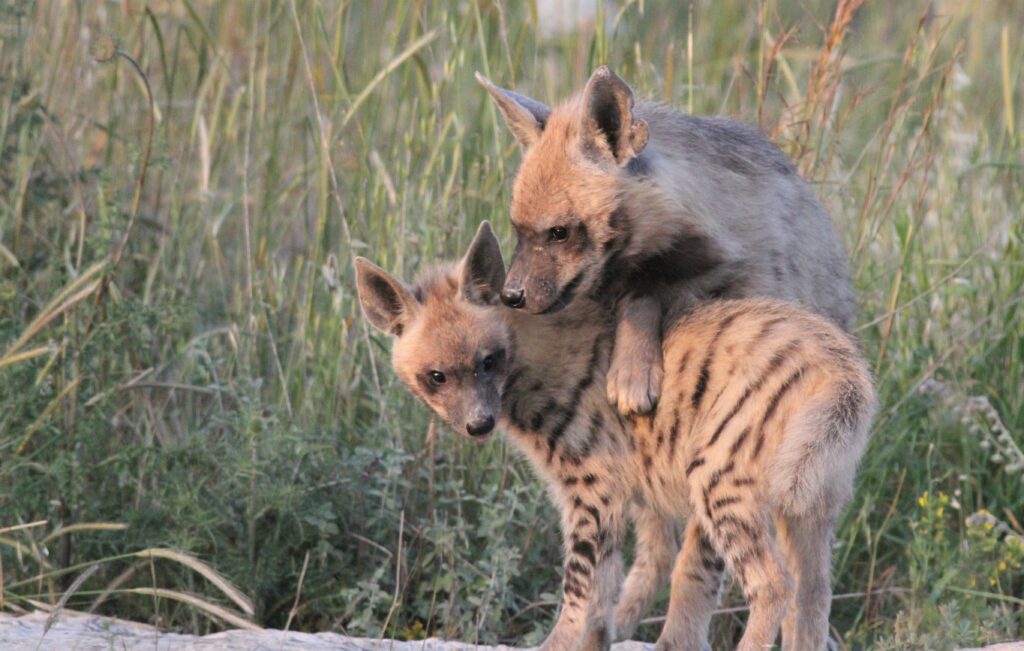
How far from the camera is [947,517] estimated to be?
17.5 ft

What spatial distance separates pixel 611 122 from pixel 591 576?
4.37ft

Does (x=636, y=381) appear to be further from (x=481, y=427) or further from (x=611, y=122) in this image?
(x=611, y=122)

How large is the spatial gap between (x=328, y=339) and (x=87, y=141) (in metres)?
1.81

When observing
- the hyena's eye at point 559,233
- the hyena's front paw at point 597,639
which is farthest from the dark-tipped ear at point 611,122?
the hyena's front paw at point 597,639

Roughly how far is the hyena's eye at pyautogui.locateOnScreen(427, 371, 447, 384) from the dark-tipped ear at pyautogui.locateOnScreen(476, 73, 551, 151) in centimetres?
80

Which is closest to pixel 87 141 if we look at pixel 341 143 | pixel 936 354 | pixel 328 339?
pixel 341 143

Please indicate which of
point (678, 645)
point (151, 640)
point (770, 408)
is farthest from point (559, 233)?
point (151, 640)

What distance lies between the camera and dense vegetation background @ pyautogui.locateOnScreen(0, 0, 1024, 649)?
15.7 ft

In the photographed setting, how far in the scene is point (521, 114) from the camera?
15.3 feet

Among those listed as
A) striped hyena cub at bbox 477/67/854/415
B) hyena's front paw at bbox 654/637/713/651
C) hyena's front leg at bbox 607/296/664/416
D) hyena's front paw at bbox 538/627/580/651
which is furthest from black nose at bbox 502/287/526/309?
hyena's front paw at bbox 654/637/713/651

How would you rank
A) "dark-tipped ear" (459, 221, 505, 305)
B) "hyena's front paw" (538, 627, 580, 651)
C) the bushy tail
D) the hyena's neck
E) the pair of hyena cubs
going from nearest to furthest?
the bushy tail
the pair of hyena cubs
"hyena's front paw" (538, 627, 580, 651)
the hyena's neck
"dark-tipped ear" (459, 221, 505, 305)

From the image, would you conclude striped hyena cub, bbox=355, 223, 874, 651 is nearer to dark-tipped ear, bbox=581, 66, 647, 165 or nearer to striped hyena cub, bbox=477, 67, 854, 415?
striped hyena cub, bbox=477, 67, 854, 415

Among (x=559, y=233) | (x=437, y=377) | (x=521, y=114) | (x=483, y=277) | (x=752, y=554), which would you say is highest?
(x=521, y=114)

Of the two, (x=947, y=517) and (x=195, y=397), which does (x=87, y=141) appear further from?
(x=947, y=517)
